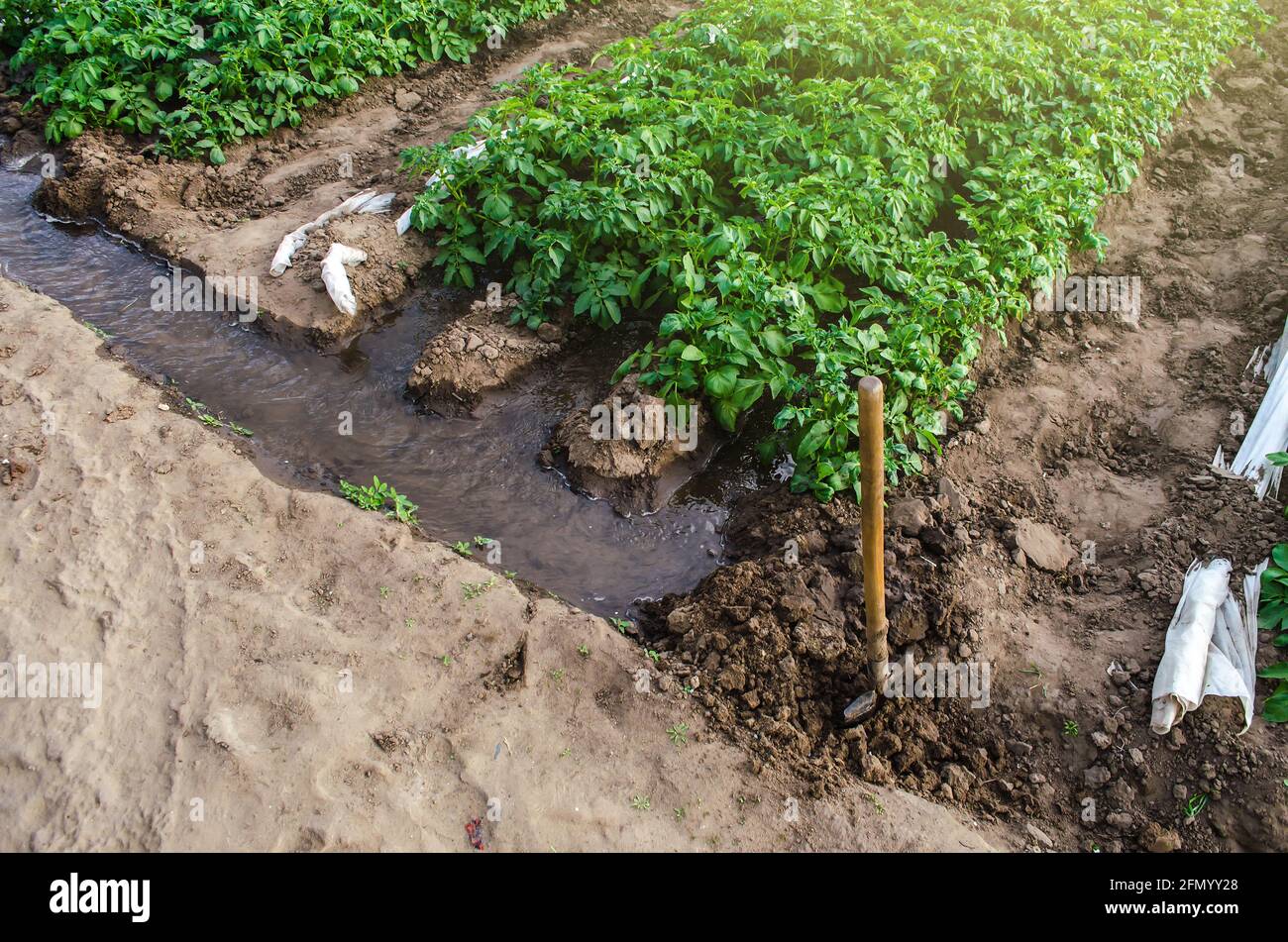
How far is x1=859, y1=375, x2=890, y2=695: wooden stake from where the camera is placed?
3.19m

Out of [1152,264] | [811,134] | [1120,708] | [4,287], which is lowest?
[1120,708]

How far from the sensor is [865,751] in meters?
3.94

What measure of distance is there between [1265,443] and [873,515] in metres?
2.96

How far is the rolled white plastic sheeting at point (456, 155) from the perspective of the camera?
6688 mm

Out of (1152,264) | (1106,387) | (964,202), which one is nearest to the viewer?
(1106,387)

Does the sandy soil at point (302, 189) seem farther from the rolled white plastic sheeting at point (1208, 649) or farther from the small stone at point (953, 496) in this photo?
the rolled white plastic sheeting at point (1208, 649)

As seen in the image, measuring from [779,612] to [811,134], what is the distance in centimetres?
360

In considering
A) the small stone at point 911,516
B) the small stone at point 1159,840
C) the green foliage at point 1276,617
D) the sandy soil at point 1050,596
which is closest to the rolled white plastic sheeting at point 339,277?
the sandy soil at point 1050,596

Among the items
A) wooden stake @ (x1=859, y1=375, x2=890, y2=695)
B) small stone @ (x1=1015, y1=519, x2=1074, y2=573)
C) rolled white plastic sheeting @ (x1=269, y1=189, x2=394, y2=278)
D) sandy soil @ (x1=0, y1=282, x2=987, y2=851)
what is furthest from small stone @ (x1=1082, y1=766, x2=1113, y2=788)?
rolled white plastic sheeting @ (x1=269, y1=189, x2=394, y2=278)

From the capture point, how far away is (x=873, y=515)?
3.50 metres

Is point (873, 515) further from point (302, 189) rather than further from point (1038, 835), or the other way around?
point (302, 189)

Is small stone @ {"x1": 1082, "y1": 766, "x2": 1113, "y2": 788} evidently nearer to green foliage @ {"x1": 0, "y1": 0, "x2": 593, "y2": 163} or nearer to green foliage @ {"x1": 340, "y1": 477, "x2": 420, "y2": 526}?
green foliage @ {"x1": 340, "y1": 477, "x2": 420, "y2": 526}

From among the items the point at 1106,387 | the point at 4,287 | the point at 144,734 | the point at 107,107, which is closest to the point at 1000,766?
the point at 1106,387

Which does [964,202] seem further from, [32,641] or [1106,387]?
[32,641]
